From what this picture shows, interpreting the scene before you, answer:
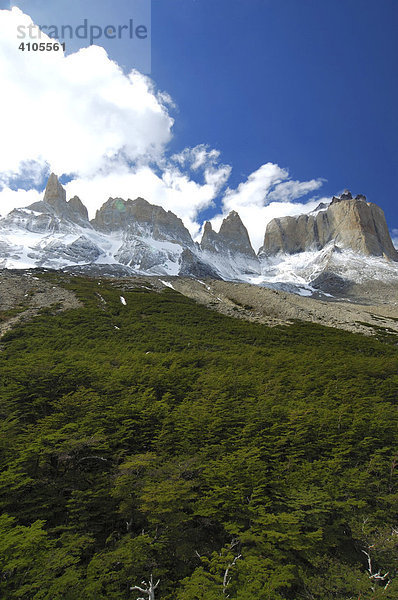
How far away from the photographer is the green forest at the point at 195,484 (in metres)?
9.19

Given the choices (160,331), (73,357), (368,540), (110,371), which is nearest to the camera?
(368,540)

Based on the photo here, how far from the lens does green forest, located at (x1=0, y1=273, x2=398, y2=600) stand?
9.19 metres

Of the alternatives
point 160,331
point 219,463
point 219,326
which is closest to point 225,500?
point 219,463

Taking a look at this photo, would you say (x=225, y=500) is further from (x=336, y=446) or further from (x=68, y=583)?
(x=336, y=446)

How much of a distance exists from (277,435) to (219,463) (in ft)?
13.4

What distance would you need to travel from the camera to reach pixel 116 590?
9.50 m

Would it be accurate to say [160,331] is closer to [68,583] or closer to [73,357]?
[73,357]

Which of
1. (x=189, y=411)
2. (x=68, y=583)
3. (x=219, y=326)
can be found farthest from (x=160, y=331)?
(x=68, y=583)

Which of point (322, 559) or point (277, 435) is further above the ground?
point (277, 435)

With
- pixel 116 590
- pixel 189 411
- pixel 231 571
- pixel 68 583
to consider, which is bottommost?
pixel 116 590

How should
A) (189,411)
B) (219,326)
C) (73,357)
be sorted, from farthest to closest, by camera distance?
(219,326)
(73,357)
(189,411)

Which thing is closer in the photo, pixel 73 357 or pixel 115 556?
pixel 115 556

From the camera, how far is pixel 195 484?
1140cm

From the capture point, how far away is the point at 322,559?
10438mm
